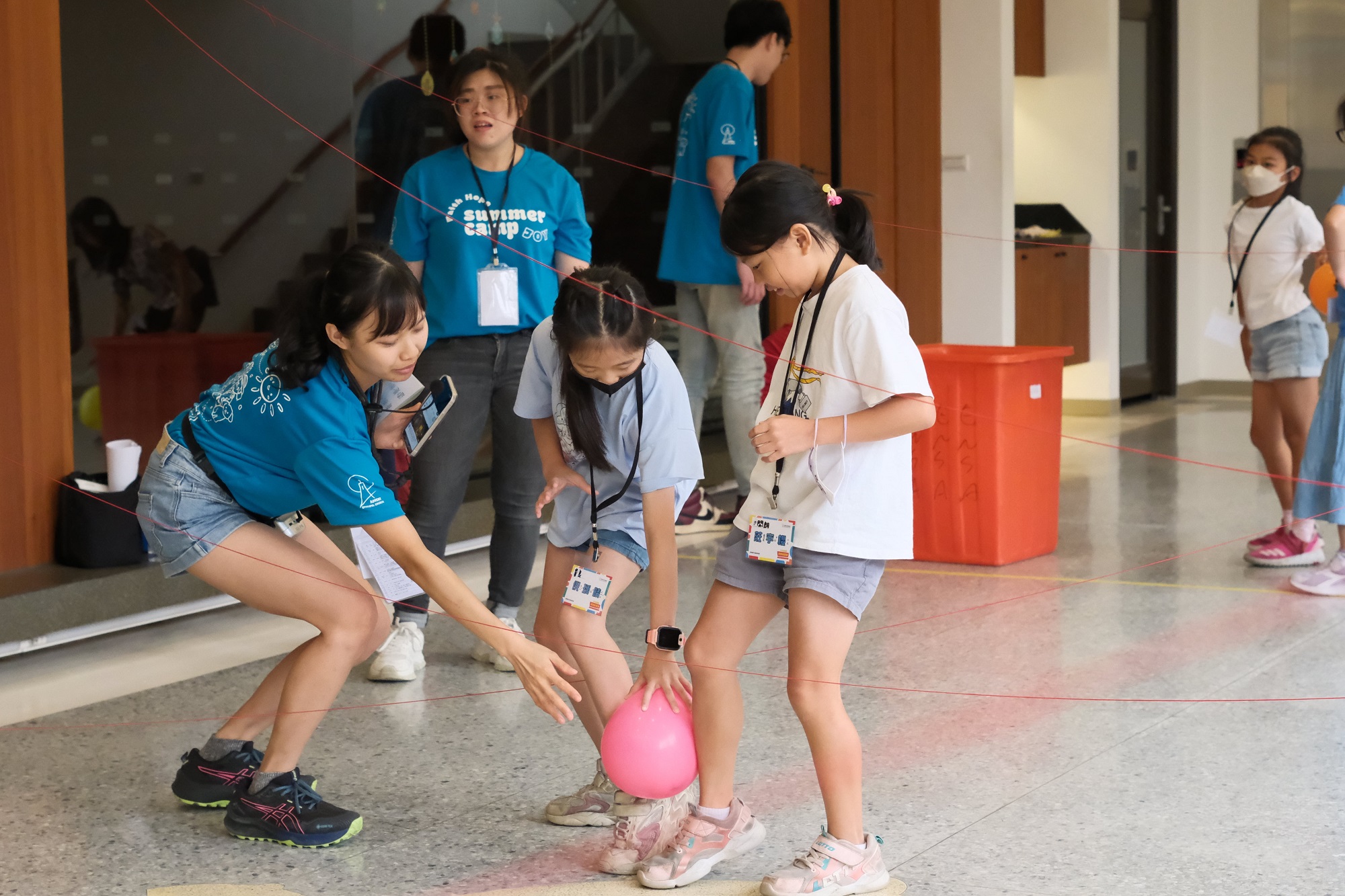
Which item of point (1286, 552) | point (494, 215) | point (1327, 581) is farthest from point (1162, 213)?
point (494, 215)

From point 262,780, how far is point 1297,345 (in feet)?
10.8

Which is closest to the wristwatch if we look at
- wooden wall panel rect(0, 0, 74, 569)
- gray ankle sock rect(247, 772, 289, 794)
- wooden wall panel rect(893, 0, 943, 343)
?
gray ankle sock rect(247, 772, 289, 794)

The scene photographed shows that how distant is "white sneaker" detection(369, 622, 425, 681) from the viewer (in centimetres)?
324

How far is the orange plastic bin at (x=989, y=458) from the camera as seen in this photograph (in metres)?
4.29

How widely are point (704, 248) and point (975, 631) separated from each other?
1.64 metres

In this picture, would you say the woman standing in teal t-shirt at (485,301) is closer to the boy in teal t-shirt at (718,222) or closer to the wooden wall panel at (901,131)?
the boy in teal t-shirt at (718,222)

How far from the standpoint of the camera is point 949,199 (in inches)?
259

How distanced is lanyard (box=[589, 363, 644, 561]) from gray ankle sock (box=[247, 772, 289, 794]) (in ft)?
2.14

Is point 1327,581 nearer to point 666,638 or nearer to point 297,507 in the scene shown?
point 666,638

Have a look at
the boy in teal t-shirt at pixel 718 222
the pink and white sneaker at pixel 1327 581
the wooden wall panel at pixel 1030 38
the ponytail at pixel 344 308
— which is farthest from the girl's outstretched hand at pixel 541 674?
the wooden wall panel at pixel 1030 38

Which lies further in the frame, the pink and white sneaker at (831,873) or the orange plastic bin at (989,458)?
the orange plastic bin at (989,458)

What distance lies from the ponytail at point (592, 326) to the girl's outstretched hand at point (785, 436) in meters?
0.31

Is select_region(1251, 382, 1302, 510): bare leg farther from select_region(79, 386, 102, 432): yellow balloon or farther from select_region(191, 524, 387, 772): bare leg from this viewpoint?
select_region(79, 386, 102, 432): yellow balloon

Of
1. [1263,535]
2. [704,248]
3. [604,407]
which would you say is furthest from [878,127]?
[604,407]
